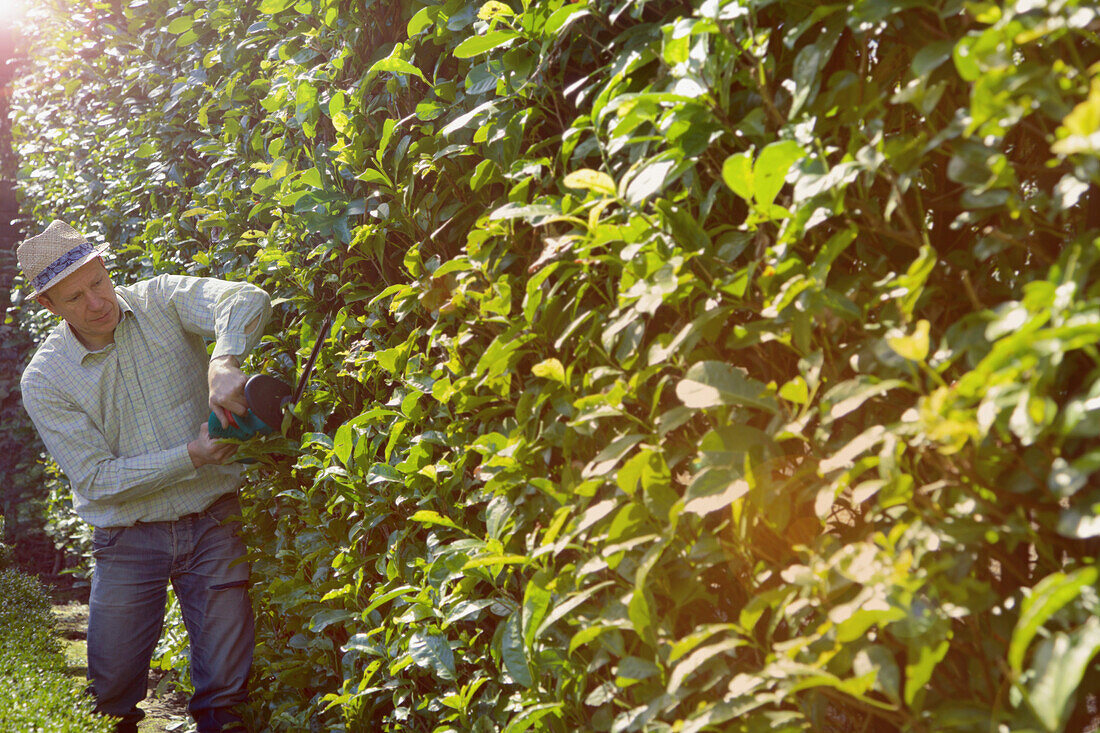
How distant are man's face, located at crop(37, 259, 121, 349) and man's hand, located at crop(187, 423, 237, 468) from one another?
677mm

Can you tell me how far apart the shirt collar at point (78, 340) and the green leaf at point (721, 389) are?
121 inches

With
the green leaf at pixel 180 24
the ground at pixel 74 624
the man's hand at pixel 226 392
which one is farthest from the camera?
the ground at pixel 74 624

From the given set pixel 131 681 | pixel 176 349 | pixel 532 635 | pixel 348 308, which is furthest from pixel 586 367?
pixel 131 681

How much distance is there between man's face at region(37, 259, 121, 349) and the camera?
11.5 ft

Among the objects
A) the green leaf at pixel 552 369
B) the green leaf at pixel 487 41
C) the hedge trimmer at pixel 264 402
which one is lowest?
the hedge trimmer at pixel 264 402

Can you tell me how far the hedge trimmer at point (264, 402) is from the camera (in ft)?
9.86

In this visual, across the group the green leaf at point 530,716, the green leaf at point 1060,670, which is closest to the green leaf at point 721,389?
the green leaf at point 1060,670

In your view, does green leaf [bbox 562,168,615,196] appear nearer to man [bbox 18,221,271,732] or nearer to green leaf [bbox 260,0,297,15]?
green leaf [bbox 260,0,297,15]

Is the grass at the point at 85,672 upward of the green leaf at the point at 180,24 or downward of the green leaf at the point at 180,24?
downward

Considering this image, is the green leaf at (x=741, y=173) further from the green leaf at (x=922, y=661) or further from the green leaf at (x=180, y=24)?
the green leaf at (x=180, y=24)

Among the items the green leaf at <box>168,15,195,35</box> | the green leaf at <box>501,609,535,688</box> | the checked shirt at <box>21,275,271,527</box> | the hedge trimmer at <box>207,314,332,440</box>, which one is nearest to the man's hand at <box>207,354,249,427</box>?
the hedge trimmer at <box>207,314,332,440</box>

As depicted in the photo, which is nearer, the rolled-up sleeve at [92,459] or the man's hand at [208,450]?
the man's hand at [208,450]

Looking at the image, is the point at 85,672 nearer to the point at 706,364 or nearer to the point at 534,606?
the point at 534,606

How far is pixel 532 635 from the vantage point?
5.60 ft
